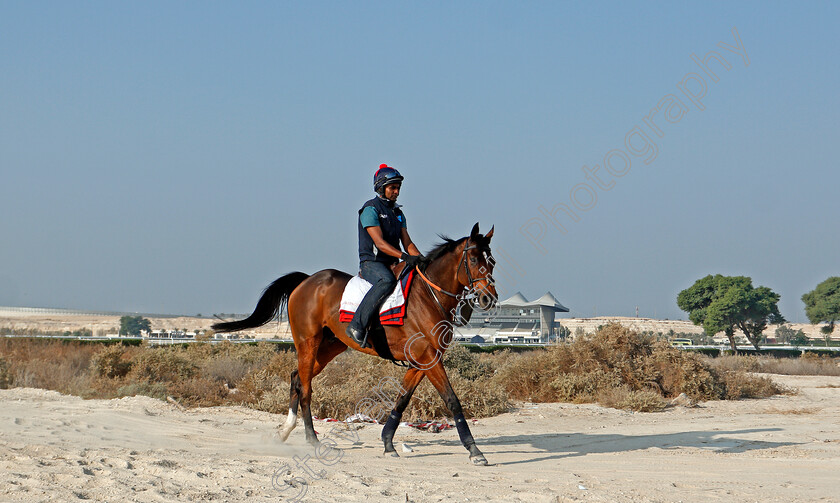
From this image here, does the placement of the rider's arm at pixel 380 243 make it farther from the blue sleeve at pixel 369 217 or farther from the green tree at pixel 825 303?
the green tree at pixel 825 303

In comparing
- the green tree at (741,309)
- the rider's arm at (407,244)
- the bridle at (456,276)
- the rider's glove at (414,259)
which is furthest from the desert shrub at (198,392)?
the green tree at (741,309)

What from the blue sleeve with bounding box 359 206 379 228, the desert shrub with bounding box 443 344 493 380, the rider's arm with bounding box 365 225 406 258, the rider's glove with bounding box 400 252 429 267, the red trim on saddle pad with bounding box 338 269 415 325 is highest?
the blue sleeve with bounding box 359 206 379 228

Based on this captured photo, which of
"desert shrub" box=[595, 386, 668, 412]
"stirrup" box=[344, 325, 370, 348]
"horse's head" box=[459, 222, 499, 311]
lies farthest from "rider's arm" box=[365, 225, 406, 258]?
"desert shrub" box=[595, 386, 668, 412]

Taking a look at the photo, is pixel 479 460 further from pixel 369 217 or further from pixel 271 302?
pixel 271 302

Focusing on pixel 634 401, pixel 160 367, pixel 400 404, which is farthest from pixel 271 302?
pixel 634 401

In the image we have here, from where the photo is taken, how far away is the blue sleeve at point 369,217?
8281 millimetres

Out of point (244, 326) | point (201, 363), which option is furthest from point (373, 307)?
point (201, 363)

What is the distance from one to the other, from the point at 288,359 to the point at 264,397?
9.93ft

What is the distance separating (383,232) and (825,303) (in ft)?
299

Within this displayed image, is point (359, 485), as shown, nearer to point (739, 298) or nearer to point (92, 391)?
point (92, 391)

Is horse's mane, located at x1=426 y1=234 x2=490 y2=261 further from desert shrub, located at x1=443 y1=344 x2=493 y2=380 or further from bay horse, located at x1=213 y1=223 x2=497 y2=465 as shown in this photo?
desert shrub, located at x1=443 y1=344 x2=493 y2=380

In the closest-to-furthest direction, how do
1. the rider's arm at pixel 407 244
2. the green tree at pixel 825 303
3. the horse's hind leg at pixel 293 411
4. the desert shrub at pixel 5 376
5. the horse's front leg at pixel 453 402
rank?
1. the horse's front leg at pixel 453 402
2. the rider's arm at pixel 407 244
3. the horse's hind leg at pixel 293 411
4. the desert shrub at pixel 5 376
5. the green tree at pixel 825 303

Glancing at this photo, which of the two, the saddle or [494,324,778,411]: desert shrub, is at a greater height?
the saddle

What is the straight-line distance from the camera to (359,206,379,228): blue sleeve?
326 inches
